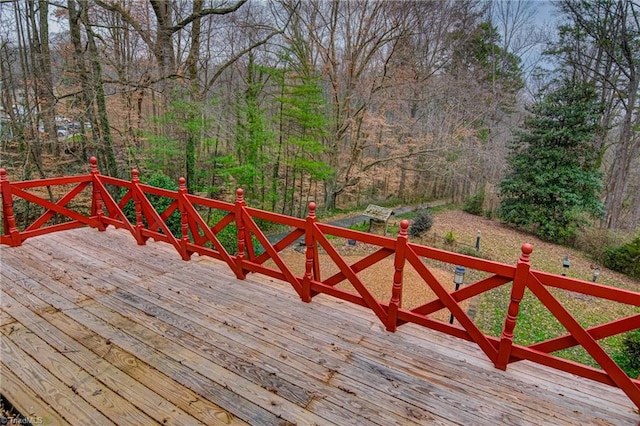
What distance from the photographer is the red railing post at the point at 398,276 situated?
257 centimetres

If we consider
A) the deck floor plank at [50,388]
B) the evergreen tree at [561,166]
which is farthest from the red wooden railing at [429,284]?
the evergreen tree at [561,166]

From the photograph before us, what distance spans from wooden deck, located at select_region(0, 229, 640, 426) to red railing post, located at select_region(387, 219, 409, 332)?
0.43 ft

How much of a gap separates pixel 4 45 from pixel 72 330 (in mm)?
8246

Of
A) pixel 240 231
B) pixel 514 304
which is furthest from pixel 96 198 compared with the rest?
pixel 514 304

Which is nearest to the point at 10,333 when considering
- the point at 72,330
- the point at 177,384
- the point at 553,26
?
the point at 72,330

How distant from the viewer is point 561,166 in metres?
12.4

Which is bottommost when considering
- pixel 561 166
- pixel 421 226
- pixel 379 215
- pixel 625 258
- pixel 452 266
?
pixel 452 266

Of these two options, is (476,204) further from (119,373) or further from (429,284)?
(119,373)

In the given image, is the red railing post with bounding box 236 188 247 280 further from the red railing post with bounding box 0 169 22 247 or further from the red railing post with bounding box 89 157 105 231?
the red railing post with bounding box 0 169 22 247

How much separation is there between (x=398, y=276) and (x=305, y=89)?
9.55m

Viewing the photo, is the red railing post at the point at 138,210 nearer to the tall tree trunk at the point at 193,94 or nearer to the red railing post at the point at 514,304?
the red railing post at the point at 514,304

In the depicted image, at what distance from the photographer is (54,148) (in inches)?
329

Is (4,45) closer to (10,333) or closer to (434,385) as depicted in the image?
(10,333)

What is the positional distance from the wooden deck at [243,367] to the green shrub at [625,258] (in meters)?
9.69
